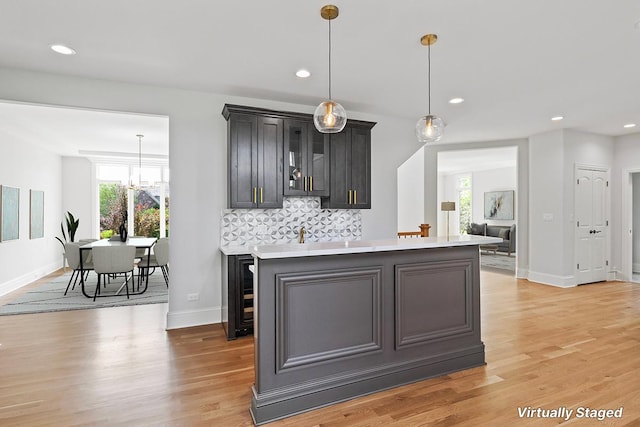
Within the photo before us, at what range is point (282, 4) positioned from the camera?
7.41ft

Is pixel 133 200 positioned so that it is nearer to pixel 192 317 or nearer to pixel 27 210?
pixel 27 210

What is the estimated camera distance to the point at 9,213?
18.3 feet

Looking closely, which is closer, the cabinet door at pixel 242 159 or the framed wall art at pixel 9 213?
the cabinet door at pixel 242 159

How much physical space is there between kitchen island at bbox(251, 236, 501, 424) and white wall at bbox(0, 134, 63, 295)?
5690 millimetres

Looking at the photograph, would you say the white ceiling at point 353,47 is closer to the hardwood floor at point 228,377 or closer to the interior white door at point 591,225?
the interior white door at point 591,225

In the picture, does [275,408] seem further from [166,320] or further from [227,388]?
[166,320]

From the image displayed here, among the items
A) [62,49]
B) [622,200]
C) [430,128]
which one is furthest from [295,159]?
[622,200]

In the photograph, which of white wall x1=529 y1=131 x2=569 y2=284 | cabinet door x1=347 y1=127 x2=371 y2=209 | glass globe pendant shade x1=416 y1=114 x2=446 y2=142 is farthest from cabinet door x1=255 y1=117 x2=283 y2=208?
white wall x1=529 y1=131 x2=569 y2=284

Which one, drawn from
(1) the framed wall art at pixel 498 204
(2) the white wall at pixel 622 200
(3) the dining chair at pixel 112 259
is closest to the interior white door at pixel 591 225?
(2) the white wall at pixel 622 200

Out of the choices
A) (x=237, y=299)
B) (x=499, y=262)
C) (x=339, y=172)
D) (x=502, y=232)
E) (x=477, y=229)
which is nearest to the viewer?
(x=237, y=299)

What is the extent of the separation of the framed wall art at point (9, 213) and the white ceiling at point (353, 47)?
133 inches

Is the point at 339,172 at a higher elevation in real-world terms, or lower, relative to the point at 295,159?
lower

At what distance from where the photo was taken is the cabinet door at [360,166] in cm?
427

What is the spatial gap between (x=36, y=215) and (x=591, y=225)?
34.4 feet
